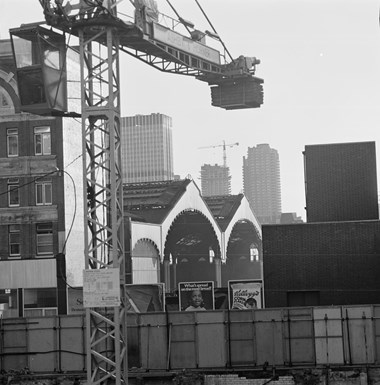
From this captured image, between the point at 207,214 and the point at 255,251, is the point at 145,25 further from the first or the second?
the point at 255,251

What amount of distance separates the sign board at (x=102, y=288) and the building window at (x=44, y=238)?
2797cm

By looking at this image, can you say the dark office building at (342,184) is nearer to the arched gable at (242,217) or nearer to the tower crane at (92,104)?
the tower crane at (92,104)

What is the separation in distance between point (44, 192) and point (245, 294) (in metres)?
13.8

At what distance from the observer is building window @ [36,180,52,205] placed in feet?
183

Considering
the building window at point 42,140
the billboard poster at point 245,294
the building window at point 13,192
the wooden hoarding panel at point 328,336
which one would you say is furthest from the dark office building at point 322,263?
the building window at point 13,192

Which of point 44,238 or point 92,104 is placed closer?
point 92,104

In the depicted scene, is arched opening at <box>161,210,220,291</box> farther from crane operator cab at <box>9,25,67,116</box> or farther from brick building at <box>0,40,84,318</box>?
crane operator cab at <box>9,25,67,116</box>

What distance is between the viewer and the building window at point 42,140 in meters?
56.1

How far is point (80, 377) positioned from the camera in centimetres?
3381

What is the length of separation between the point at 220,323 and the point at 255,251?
8298 cm

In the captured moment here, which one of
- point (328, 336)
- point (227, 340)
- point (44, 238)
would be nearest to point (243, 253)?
point (44, 238)

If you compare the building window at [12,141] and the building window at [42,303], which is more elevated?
the building window at [12,141]

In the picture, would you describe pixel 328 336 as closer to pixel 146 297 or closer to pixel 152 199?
pixel 146 297

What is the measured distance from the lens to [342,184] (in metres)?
47.0
